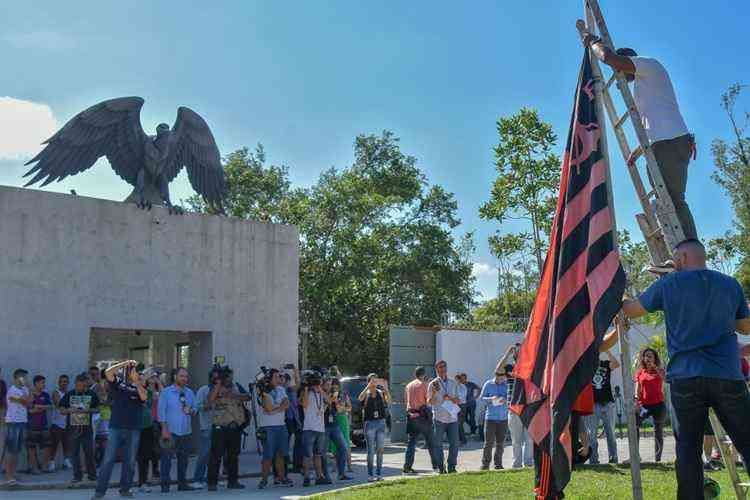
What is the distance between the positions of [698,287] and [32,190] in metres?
14.0

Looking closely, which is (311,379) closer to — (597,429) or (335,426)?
(335,426)

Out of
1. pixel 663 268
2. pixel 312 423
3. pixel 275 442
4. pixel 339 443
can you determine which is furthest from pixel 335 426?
pixel 663 268

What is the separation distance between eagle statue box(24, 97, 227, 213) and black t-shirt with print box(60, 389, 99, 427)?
4.86m

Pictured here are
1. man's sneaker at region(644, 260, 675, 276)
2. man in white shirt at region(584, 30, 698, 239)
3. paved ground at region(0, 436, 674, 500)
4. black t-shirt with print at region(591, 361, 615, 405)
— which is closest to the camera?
man's sneaker at region(644, 260, 675, 276)

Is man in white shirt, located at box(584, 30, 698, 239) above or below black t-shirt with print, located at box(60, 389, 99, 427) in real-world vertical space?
above

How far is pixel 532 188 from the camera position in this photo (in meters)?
24.9

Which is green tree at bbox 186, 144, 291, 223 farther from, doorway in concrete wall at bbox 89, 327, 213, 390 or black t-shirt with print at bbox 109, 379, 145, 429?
black t-shirt with print at bbox 109, 379, 145, 429

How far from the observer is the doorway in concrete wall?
17953 mm

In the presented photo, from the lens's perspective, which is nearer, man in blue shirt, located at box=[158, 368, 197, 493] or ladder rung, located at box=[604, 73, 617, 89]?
ladder rung, located at box=[604, 73, 617, 89]

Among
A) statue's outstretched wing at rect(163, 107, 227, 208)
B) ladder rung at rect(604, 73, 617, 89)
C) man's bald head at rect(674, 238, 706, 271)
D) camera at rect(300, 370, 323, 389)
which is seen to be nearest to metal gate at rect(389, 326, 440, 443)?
statue's outstretched wing at rect(163, 107, 227, 208)

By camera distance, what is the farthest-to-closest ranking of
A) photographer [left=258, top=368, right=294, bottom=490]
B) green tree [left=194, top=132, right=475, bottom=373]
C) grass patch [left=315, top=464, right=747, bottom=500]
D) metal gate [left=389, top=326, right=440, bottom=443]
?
green tree [left=194, top=132, right=475, bottom=373], metal gate [left=389, top=326, right=440, bottom=443], photographer [left=258, top=368, right=294, bottom=490], grass patch [left=315, top=464, right=747, bottom=500]

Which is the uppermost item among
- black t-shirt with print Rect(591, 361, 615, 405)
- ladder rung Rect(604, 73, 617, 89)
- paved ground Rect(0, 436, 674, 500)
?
ladder rung Rect(604, 73, 617, 89)

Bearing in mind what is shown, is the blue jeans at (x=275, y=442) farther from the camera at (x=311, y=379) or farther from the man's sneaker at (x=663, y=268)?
the man's sneaker at (x=663, y=268)

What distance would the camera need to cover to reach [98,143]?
1652cm
